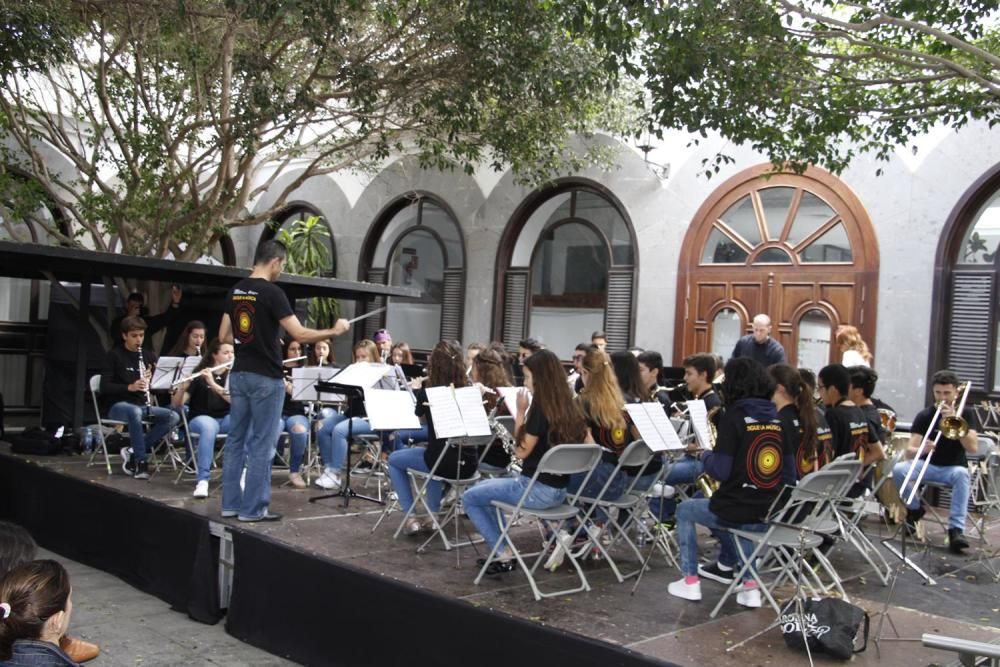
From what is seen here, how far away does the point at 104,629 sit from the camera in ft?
20.3

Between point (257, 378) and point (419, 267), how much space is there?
35.0 feet

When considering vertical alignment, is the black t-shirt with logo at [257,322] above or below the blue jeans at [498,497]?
above

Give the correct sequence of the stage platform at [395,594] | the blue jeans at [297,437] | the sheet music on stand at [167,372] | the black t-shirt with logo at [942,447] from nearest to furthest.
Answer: the stage platform at [395,594] < the black t-shirt with logo at [942,447] < the sheet music on stand at [167,372] < the blue jeans at [297,437]

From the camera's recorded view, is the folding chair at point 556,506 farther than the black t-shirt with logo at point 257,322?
No

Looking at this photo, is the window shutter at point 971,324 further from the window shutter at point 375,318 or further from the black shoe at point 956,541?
the window shutter at point 375,318

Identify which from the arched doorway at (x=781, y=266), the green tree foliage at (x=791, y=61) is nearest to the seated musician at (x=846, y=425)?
the green tree foliage at (x=791, y=61)

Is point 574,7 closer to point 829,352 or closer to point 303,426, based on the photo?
point 303,426

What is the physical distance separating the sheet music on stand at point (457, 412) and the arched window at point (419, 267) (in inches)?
399

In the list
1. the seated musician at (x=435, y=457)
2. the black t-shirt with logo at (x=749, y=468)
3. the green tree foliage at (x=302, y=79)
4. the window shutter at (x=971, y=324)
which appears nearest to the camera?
the black t-shirt with logo at (x=749, y=468)

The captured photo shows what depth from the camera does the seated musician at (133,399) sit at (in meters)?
8.50

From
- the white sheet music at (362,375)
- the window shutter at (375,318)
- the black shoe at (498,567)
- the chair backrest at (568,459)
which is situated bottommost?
the black shoe at (498,567)

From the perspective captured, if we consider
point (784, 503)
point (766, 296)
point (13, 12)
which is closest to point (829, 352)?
point (766, 296)

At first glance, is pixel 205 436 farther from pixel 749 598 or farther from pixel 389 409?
pixel 749 598

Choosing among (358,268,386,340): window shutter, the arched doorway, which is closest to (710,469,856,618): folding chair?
the arched doorway
